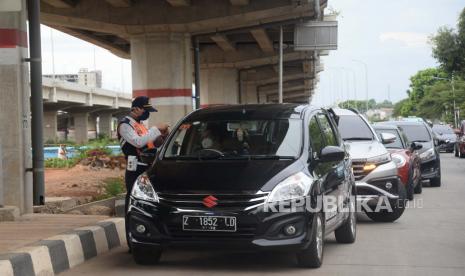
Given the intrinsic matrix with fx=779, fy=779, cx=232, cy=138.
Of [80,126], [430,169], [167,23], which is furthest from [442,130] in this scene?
[80,126]

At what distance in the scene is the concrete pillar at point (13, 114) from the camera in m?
10.8

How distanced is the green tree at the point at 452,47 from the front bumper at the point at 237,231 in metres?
46.9

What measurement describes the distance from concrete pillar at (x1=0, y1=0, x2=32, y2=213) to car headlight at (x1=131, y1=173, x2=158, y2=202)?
3510 mm

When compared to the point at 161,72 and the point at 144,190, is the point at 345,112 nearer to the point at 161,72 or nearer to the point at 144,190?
the point at 144,190

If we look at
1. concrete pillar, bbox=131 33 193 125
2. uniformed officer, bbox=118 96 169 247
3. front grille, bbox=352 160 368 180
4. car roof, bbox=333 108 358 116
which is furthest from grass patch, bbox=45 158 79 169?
uniformed officer, bbox=118 96 169 247

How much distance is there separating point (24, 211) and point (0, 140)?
1.04 m

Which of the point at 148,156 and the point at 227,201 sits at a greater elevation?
the point at 148,156

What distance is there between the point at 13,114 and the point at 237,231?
489 centimetres

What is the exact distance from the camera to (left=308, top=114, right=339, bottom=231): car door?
26.8 ft

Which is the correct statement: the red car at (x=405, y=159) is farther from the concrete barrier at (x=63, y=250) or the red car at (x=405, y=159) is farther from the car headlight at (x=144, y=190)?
the car headlight at (x=144, y=190)

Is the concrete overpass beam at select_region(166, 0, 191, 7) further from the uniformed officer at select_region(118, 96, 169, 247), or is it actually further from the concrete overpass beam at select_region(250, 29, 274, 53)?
the uniformed officer at select_region(118, 96, 169, 247)

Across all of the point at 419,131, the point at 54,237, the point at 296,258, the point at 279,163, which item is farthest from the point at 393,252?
the point at 419,131

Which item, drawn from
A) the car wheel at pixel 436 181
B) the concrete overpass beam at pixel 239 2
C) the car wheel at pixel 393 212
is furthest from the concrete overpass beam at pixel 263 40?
the car wheel at pixel 393 212

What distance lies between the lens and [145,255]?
7945 millimetres
